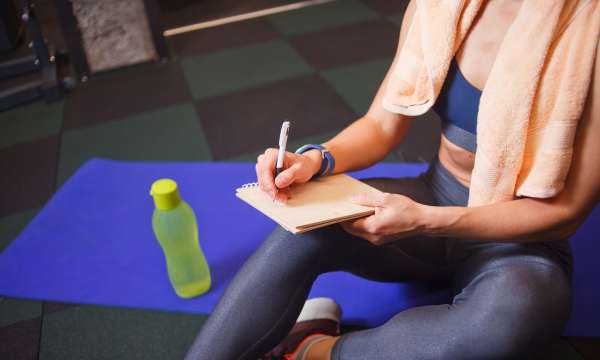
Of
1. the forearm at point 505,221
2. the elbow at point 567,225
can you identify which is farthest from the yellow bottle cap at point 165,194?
the elbow at point 567,225

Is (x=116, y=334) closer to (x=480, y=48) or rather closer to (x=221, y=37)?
(x=480, y=48)

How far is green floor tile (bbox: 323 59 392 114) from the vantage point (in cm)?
227

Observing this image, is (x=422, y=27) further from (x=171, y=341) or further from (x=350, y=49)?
(x=350, y=49)

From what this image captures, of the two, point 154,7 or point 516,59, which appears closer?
point 516,59

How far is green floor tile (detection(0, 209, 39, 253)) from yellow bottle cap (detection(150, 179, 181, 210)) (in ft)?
2.71

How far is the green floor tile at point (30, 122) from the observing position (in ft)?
7.30

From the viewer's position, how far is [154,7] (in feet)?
8.36

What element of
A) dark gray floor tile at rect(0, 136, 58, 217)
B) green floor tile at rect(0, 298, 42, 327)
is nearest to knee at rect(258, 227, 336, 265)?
green floor tile at rect(0, 298, 42, 327)

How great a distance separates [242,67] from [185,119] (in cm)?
58

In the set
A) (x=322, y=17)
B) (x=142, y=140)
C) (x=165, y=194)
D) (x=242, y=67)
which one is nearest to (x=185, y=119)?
(x=142, y=140)

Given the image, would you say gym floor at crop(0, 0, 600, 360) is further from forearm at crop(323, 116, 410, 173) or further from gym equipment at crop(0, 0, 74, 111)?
forearm at crop(323, 116, 410, 173)

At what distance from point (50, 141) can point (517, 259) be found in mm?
2064

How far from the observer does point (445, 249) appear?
103cm

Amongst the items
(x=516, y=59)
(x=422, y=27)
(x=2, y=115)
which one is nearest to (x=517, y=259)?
(x=516, y=59)
